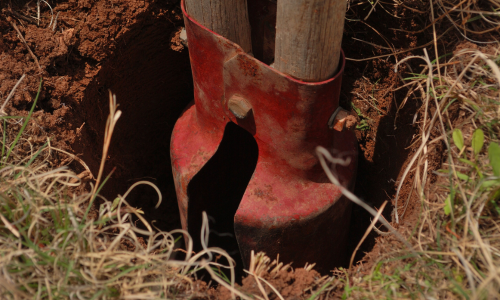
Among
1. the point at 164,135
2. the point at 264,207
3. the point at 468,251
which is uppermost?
the point at 468,251

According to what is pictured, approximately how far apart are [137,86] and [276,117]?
1108 millimetres

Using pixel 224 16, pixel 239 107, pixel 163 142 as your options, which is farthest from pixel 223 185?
pixel 224 16

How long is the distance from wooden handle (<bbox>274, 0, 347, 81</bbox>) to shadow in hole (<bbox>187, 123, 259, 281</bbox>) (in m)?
0.67

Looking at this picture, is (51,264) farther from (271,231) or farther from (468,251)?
(468,251)

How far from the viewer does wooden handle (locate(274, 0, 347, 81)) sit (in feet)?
4.01

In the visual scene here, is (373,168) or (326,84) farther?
(373,168)

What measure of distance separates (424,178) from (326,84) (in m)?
0.49

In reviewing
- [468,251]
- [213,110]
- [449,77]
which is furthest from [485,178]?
[213,110]

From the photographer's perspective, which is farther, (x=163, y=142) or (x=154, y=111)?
(x=163, y=142)

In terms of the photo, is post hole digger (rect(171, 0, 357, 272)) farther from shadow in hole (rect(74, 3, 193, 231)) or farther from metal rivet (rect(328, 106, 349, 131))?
shadow in hole (rect(74, 3, 193, 231))

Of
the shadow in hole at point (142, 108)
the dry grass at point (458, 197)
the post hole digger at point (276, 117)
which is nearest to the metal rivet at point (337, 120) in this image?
the post hole digger at point (276, 117)

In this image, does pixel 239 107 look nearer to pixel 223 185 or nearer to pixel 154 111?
pixel 223 185

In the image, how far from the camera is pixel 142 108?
2.43 meters

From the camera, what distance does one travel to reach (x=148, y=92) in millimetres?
2408
